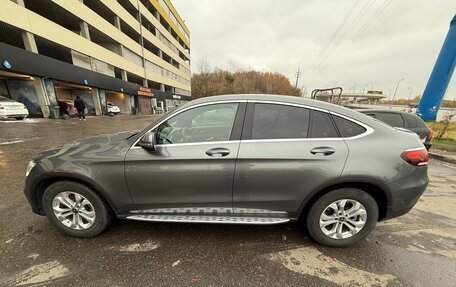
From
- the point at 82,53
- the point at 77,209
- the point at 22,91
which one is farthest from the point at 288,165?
the point at 82,53

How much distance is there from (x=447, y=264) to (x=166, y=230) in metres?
3.19

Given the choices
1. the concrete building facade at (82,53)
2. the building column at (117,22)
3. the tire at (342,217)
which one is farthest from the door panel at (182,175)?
the building column at (117,22)

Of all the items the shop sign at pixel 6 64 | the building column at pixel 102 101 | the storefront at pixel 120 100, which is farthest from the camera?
the storefront at pixel 120 100

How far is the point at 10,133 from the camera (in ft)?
27.1

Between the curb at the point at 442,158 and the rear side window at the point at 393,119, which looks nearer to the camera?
the rear side window at the point at 393,119

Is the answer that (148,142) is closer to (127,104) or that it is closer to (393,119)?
(393,119)

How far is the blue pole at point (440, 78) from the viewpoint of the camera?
12.2 metres

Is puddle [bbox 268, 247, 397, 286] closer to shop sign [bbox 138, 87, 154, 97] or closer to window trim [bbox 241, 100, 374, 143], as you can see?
window trim [bbox 241, 100, 374, 143]

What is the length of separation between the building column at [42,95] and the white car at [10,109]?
9.30 ft

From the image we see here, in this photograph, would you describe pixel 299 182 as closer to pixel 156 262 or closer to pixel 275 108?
pixel 275 108

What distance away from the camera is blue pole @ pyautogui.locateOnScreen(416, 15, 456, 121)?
1220 cm

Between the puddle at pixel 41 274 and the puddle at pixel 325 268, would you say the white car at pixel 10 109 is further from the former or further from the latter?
the puddle at pixel 325 268

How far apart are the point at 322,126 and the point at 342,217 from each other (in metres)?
1.09

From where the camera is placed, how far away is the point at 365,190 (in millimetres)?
2271
